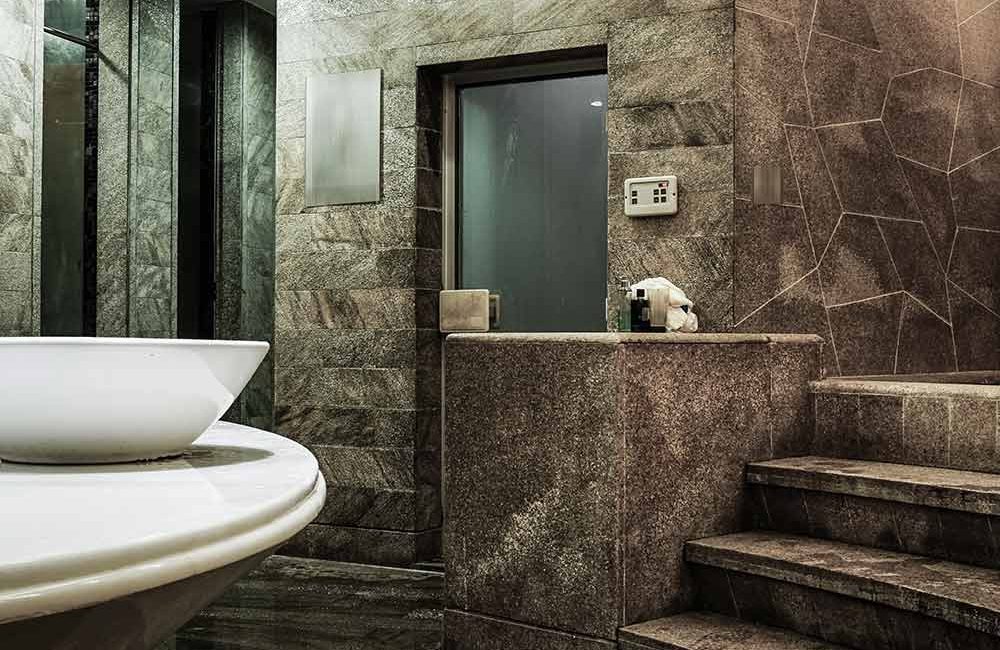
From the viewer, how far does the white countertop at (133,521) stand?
48 cm

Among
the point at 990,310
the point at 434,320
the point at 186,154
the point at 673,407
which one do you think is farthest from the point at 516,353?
the point at 186,154

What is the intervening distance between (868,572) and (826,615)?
0.54 feet

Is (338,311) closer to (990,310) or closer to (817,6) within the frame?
(817,6)

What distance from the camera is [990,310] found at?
5.30m

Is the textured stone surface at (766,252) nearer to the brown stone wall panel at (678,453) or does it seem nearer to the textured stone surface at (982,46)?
the brown stone wall panel at (678,453)

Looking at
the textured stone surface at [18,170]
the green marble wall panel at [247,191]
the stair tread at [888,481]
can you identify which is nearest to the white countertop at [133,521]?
the stair tread at [888,481]

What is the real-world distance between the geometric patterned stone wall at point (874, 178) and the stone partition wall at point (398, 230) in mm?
314

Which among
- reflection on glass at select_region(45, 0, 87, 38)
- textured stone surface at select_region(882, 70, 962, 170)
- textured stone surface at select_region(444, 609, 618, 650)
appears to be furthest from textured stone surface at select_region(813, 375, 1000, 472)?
reflection on glass at select_region(45, 0, 87, 38)

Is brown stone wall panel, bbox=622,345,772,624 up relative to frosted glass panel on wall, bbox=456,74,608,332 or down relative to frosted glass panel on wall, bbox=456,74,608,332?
down

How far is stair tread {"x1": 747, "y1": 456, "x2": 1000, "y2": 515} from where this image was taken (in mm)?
2939

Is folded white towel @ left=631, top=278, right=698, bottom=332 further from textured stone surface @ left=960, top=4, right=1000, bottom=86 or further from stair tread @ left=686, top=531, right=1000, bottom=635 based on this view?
textured stone surface @ left=960, top=4, right=1000, bottom=86

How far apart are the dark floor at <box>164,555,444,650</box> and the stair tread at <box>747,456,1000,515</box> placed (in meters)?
1.25

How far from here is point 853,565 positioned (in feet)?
9.52

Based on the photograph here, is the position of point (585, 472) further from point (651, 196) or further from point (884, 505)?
point (651, 196)
